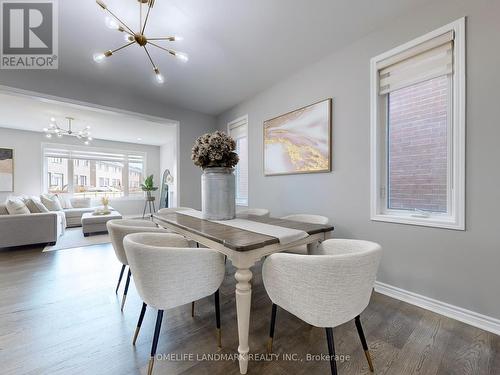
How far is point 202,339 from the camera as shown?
1450 mm

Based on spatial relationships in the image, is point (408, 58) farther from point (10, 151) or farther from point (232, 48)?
point (10, 151)

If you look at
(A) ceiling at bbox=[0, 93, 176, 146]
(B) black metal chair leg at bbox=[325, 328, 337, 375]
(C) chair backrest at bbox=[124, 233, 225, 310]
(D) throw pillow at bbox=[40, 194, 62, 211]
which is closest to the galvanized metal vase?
(C) chair backrest at bbox=[124, 233, 225, 310]

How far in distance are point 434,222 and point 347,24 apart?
1957 millimetres

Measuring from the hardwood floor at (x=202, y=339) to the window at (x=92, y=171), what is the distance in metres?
5.21

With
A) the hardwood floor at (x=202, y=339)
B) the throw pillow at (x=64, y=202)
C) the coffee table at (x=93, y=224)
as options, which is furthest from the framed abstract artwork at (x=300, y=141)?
the throw pillow at (x=64, y=202)

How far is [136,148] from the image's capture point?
7316 millimetres

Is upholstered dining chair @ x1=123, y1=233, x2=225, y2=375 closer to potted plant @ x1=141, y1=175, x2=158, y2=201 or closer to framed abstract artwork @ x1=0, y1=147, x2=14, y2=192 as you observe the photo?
potted plant @ x1=141, y1=175, x2=158, y2=201

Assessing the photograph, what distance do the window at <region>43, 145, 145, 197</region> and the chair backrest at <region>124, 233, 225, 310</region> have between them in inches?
270

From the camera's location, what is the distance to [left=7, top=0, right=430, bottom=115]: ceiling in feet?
5.95

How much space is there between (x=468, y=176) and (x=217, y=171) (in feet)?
6.40

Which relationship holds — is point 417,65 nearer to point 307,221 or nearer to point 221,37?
point 307,221

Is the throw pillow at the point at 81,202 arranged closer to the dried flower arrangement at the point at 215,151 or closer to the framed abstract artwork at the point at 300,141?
the framed abstract artwork at the point at 300,141

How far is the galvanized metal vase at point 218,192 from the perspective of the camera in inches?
71.4

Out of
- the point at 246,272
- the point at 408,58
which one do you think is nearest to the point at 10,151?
the point at 246,272
